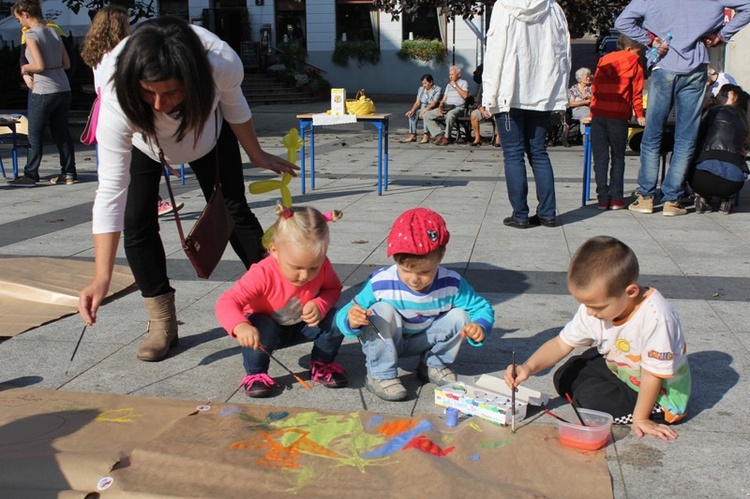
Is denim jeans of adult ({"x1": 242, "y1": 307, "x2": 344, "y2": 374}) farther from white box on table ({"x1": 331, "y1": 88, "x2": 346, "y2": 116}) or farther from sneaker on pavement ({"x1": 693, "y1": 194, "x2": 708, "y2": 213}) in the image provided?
white box on table ({"x1": 331, "y1": 88, "x2": 346, "y2": 116})

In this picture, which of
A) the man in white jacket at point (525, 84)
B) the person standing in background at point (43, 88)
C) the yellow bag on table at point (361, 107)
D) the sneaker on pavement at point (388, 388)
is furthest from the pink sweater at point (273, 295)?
the person standing in background at point (43, 88)

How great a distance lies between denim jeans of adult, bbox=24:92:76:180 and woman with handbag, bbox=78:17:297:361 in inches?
239

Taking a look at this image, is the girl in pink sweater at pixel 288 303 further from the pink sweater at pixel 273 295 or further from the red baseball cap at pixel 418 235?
the red baseball cap at pixel 418 235

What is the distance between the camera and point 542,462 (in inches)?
103

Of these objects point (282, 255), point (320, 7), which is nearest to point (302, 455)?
point (282, 255)

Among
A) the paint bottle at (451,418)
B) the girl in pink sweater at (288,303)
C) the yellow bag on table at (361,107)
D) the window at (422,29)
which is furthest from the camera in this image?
the window at (422,29)

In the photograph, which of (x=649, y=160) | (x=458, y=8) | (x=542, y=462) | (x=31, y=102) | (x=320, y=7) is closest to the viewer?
(x=542, y=462)

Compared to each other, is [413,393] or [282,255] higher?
[282,255]

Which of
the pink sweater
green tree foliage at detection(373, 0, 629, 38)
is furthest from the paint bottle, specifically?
green tree foliage at detection(373, 0, 629, 38)

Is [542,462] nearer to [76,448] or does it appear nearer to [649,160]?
[76,448]

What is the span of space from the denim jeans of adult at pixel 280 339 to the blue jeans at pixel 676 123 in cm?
465

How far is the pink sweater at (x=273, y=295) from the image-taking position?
3.26 metres

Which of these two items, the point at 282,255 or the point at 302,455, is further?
the point at 282,255

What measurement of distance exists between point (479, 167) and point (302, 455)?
8.65 metres
